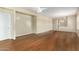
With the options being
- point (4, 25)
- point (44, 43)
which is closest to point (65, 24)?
point (44, 43)

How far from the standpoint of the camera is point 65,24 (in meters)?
2.23

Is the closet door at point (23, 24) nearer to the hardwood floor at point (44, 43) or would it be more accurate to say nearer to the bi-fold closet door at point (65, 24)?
the hardwood floor at point (44, 43)

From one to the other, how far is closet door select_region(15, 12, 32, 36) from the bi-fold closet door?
504 mm

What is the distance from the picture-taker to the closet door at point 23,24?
7.11 feet

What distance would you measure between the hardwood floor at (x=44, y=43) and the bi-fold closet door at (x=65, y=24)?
0.27ft

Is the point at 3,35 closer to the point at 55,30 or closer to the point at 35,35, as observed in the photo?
the point at 35,35

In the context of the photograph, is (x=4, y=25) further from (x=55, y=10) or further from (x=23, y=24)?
(x=55, y=10)

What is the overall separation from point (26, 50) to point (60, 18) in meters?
0.91

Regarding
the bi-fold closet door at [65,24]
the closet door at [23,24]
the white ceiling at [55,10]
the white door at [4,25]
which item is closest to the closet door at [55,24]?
the bi-fold closet door at [65,24]

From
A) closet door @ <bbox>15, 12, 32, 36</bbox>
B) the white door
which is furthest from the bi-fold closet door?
the white door

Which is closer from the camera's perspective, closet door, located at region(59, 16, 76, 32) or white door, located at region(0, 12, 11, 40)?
white door, located at region(0, 12, 11, 40)

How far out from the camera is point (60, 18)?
226 centimetres

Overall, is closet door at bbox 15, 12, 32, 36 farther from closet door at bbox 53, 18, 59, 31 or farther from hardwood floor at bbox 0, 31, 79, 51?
closet door at bbox 53, 18, 59, 31

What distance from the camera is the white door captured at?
207 cm
